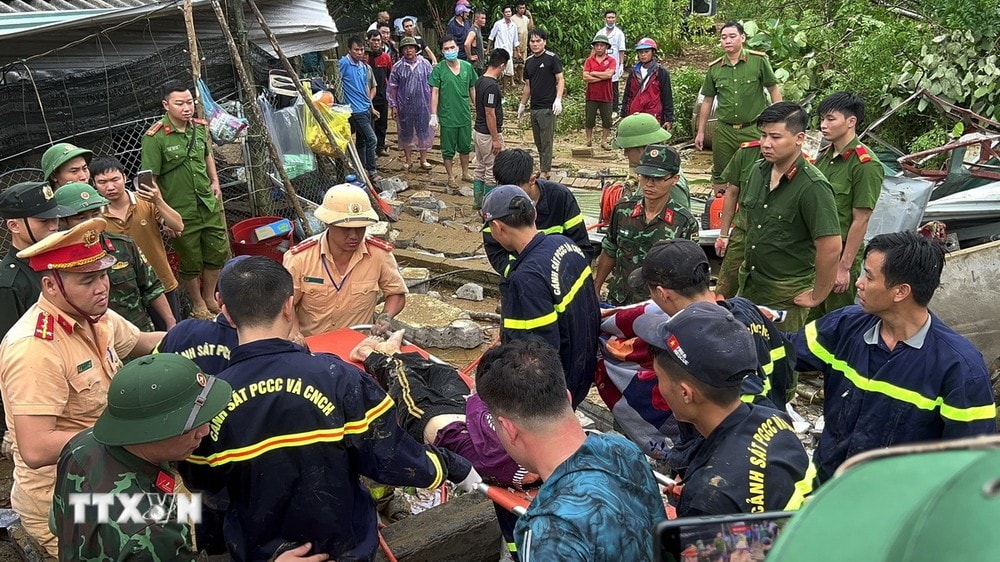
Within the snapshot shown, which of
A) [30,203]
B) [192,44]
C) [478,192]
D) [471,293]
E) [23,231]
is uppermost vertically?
[192,44]

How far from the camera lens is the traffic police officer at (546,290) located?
3.66 meters

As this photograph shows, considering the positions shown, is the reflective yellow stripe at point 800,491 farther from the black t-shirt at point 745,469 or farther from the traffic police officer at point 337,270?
the traffic police officer at point 337,270

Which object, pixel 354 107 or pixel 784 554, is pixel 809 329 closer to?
pixel 784 554

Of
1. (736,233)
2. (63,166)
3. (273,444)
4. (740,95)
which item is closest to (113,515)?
(273,444)

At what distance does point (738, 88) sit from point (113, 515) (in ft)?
23.9

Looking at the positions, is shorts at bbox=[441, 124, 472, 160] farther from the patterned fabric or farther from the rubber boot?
the patterned fabric

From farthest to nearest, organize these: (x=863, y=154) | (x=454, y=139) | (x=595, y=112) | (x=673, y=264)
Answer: (x=595, y=112)
(x=454, y=139)
(x=863, y=154)
(x=673, y=264)

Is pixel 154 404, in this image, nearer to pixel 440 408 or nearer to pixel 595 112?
pixel 440 408

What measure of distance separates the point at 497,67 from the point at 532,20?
8.11m

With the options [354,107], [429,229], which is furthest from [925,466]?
[354,107]

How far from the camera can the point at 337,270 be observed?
4.28m

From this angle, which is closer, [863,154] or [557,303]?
[557,303]

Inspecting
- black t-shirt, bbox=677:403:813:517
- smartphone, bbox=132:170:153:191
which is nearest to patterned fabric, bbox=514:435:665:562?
black t-shirt, bbox=677:403:813:517

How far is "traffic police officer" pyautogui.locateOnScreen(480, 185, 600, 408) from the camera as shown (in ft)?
12.0
